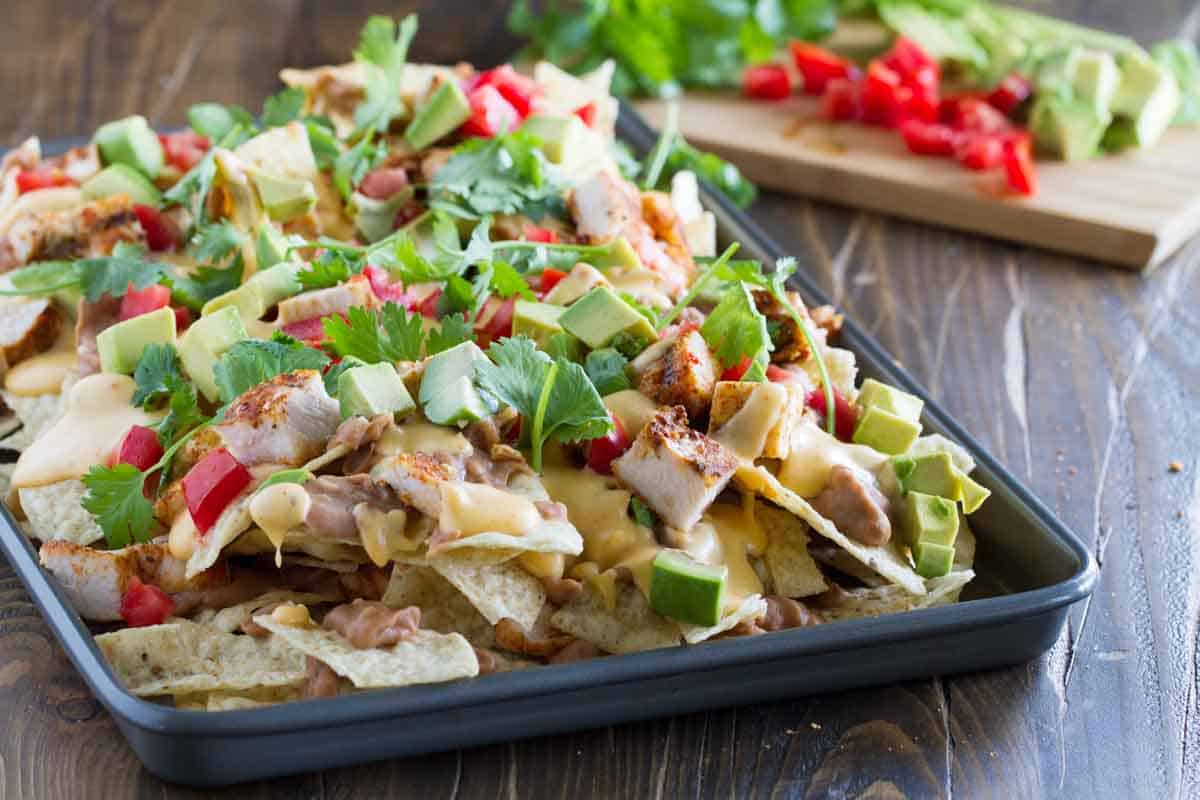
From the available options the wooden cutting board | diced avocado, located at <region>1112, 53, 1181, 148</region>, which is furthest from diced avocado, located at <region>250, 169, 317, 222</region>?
diced avocado, located at <region>1112, 53, 1181, 148</region>

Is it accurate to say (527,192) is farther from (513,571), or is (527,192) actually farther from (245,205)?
(513,571)

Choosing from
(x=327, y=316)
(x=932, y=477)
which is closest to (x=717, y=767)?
(x=932, y=477)

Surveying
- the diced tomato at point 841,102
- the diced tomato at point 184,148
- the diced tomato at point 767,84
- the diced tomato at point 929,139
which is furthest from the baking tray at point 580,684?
the diced tomato at point 767,84

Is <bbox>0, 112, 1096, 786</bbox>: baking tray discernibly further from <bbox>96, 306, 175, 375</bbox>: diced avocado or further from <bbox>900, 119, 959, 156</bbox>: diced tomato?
<bbox>900, 119, 959, 156</bbox>: diced tomato

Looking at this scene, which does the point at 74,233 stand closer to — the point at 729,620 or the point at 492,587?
the point at 492,587

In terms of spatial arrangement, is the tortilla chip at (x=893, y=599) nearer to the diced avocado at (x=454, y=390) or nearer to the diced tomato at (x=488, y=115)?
the diced avocado at (x=454, y=390)
